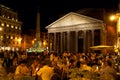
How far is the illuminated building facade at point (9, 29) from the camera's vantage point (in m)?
75.7

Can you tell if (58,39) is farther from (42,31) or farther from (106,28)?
(42,31)

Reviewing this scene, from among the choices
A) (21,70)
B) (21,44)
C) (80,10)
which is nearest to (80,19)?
(80,10)

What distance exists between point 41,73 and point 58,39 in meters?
62.7

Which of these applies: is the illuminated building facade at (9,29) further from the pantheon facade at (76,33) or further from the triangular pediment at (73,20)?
the triangular pediment at (73,20)

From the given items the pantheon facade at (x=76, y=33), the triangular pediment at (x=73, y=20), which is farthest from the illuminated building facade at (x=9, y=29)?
the triangular pediment at (x=73, y=20)

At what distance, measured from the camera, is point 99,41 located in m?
61.9

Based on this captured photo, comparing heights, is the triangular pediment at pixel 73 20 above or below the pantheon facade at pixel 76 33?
above

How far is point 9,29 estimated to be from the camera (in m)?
80.9

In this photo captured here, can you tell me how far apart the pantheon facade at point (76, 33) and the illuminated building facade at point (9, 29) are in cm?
1504

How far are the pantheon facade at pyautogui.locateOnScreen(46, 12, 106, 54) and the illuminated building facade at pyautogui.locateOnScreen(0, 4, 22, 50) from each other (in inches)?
592

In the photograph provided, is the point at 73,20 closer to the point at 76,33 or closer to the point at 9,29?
the point at 76,33

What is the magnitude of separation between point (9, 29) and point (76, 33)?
27433 millimetres

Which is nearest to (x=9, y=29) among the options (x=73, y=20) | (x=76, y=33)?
(x=73, y=20)

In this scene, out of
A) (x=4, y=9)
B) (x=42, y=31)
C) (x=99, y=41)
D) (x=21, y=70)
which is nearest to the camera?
(x=21, y=70)
